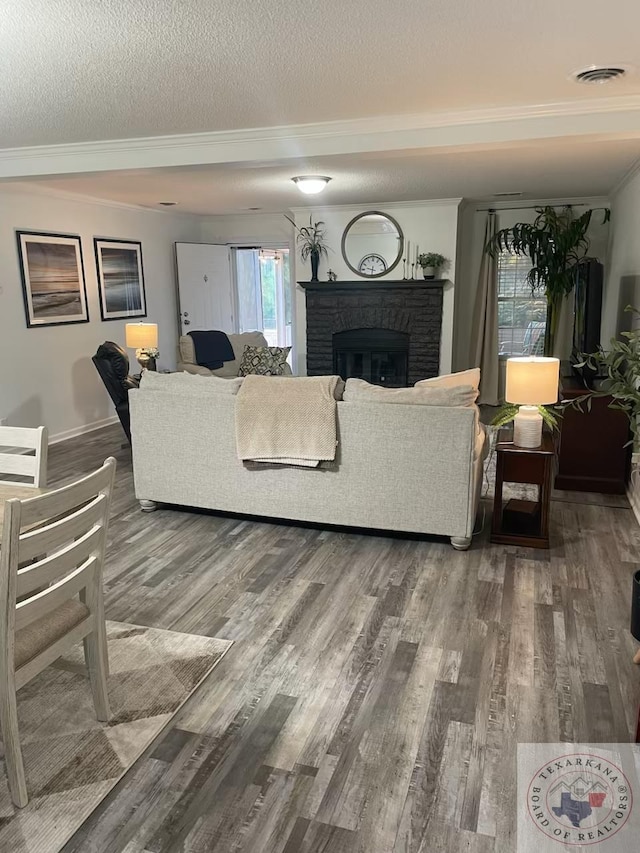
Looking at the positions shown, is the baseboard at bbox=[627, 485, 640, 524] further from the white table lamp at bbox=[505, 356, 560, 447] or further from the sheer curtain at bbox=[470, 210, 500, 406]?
the sheer curtain at bbox=[470, 210, 500, 406]

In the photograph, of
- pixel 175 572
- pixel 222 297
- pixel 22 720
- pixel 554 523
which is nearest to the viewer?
pixel 22 720

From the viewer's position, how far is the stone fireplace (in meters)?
7.04

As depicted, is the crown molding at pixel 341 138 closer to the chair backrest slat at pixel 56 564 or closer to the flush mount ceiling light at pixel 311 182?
the flush mount ceiling light at pixel 311 182

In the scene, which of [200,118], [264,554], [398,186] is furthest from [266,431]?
[398,186]

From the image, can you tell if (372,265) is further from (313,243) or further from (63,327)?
(63,327)

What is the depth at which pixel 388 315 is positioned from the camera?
715 centimetres

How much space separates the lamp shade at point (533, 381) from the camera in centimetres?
327

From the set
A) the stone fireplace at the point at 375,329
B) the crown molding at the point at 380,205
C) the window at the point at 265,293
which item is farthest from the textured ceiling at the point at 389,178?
the window at the point at 265,293

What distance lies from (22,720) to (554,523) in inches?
120

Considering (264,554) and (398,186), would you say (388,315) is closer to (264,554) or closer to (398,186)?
(398,186)

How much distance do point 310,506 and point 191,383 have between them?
1034 mm

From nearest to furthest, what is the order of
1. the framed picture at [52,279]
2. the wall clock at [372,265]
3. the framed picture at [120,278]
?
the framed picture at [52,279]
the framed picture at [120,278]
the wall clock at [372,265]

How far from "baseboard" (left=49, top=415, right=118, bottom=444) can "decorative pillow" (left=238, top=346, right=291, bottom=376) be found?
1.52 m

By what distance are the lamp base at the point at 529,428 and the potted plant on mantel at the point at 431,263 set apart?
3.74 metres
